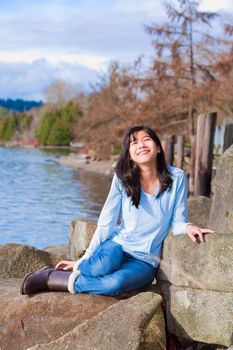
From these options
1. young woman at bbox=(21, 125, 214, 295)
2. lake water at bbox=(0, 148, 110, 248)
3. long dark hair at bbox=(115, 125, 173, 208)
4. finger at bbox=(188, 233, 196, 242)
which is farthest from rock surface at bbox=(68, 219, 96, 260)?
lake water at bbox=(0, 148, 110, 248)

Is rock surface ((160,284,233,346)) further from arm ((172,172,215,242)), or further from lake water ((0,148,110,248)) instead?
lake water ((0,148,110,248))

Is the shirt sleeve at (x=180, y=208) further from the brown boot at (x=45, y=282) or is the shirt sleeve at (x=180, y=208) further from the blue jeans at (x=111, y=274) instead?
the brown boot at (x=45, y=282)

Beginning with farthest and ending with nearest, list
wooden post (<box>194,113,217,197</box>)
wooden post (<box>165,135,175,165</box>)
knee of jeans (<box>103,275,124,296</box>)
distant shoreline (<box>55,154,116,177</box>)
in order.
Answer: distant shoreline (<box>55,154,116,177</box>), wooden post (<box>165,135,175,165</box>), wooden post (<box>194,113,217,197</box>), knee of jeans (<box>103,275,124,296</box>)

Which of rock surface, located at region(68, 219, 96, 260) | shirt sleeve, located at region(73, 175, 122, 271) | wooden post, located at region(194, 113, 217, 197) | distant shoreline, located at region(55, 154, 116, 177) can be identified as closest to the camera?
shirt sleeve, located at region(73, 175, 122, 271)

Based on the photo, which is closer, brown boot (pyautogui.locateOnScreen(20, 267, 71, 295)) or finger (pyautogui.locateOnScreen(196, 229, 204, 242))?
finger (pyautogui.locateOnScreen(196, 229, 204, 242))

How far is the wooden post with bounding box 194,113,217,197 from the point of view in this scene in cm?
1477

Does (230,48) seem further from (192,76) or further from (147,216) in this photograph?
(147,216)

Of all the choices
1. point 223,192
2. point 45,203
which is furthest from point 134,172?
point 45,203

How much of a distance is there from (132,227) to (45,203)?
687 inches

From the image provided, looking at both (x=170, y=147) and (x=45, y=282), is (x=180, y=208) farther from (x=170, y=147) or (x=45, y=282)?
(x=170, y=147)

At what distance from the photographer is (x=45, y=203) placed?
72.5 ft

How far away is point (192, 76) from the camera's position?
104 feet

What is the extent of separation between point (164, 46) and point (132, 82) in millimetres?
2528

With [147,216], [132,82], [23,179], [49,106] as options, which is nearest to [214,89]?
[132,82]
